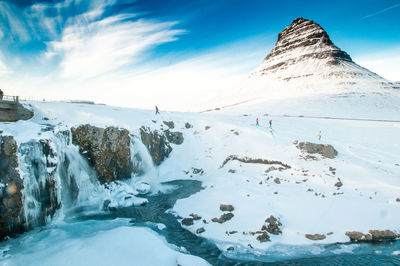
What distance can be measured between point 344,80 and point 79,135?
99.3 metres

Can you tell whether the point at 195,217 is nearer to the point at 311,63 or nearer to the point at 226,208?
the point at 226,208

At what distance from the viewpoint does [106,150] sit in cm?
2336

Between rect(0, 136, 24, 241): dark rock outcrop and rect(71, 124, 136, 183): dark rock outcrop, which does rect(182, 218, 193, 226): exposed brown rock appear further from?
rect(71, 124, 136, 183): dark rock outcrop

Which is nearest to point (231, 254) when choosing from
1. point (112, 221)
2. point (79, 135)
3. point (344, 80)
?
point (112, 221)

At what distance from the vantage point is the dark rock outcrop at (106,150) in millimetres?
22031

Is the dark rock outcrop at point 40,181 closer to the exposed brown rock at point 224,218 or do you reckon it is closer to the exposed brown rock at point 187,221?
the exposed brown rock at point 187,221

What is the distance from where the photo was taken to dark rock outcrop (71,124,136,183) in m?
22.0

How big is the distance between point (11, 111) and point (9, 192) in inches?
349

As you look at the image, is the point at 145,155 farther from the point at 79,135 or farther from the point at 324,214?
the point at 324,214

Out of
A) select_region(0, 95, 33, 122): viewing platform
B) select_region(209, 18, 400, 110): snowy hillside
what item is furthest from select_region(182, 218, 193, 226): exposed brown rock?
select_region(209, 18, 400, 110): snowy hillside

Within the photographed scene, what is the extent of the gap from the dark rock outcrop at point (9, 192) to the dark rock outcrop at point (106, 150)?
6.46 m

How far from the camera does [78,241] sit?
12.8 meters

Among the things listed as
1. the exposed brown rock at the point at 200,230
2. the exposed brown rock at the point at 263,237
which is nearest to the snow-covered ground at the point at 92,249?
the exposed brown rock at the point at 200,230

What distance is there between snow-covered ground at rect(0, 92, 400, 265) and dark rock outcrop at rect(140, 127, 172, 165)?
99 cm
